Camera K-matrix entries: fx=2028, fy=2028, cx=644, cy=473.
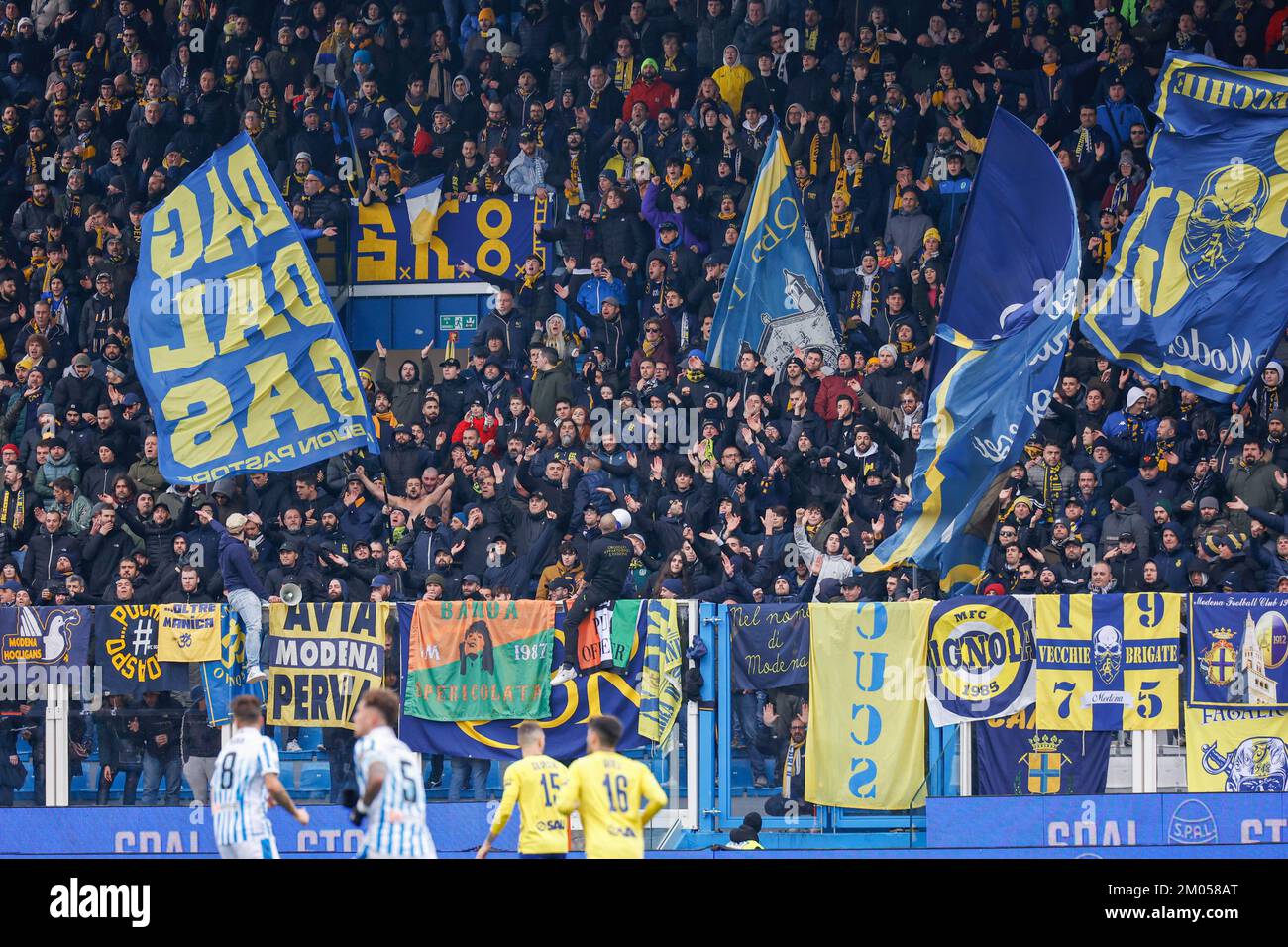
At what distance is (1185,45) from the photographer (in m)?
21.8

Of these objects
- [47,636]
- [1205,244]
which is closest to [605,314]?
[1205,244]

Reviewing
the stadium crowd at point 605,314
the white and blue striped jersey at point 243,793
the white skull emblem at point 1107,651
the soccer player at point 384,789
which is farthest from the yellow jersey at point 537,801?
the white skull emblem at point 1107,651

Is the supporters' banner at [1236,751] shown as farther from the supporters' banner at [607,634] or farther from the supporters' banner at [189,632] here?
the supporters' banner at [189,632]

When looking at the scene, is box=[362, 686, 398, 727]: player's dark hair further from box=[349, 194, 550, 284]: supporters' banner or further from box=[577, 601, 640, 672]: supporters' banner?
box=[349, 194, 550, 284]: supporters' banner

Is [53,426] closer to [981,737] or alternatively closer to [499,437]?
[499,437]

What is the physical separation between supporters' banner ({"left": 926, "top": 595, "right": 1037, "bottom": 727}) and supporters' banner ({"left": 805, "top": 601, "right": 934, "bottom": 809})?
131mm

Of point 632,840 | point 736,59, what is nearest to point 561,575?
point 632,840

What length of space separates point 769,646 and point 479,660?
2.53 m

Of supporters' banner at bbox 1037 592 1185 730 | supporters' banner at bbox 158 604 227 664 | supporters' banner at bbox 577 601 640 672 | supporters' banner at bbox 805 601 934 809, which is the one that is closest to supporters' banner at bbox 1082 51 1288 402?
supporters' banner at bbox 1037 592 1185 730

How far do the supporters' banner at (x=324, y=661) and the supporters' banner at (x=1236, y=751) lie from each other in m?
6.86

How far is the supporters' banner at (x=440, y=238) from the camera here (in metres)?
25.0

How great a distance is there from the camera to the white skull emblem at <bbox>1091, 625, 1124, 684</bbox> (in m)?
16.7

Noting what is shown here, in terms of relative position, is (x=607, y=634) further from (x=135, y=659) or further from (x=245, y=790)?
(x=245, y=790)
